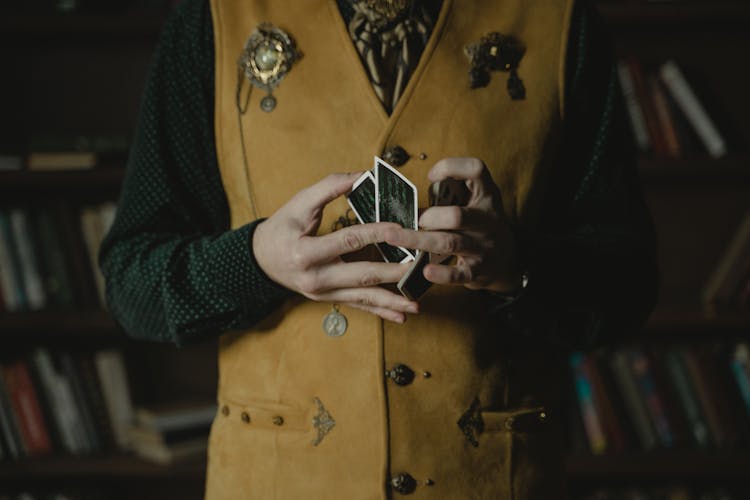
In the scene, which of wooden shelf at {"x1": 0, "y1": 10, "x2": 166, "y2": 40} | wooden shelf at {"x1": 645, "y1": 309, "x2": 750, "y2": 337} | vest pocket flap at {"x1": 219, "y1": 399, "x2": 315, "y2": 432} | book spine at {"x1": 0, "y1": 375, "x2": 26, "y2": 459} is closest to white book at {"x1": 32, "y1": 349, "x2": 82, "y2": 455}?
book spine at {"x1": 0, "y1": 375, "x2": 26, "y2": 459}

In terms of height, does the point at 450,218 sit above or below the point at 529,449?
above

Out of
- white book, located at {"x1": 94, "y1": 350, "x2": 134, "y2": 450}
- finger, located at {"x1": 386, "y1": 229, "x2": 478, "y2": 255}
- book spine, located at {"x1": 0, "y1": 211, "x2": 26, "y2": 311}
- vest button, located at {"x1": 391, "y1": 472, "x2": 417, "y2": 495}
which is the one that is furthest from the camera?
white book, located at {"x1": 94, "y1": 350, "x2": 134, "y2": 450}

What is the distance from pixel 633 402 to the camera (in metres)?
2.04

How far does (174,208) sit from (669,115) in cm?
158

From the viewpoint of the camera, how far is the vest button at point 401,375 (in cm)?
90

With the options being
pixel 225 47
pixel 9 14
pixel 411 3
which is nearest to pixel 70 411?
pixel 9 14

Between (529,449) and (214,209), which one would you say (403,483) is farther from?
(214,209)

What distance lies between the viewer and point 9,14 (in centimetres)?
203

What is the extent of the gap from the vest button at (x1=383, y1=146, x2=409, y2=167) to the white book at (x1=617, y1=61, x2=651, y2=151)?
4.36 feet

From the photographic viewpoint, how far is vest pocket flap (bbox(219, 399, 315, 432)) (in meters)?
0.93

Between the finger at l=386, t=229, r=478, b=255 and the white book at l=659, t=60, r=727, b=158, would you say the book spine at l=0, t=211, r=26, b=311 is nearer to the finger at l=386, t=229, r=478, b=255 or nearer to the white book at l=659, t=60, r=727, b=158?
the finger at l=386, t=229, r=478, b=255

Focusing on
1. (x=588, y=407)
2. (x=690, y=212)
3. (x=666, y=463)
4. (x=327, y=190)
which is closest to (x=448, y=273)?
(x=327, y=190)

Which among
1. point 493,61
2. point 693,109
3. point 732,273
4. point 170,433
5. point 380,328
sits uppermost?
point 493,61

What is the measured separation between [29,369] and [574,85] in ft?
5.70
